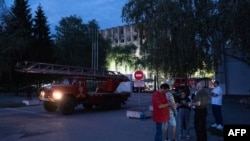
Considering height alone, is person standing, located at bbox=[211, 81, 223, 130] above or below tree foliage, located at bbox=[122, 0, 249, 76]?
below

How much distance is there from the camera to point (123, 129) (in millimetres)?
15320

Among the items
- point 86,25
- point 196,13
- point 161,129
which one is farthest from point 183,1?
point 86,25

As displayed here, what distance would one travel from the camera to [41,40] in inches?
2142

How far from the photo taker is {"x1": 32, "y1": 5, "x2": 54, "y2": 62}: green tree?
5228 centimetres

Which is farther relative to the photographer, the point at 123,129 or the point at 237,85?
the point at 237,85

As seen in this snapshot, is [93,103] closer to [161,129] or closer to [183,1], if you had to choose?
[183,1]

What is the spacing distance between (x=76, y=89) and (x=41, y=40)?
105 feet

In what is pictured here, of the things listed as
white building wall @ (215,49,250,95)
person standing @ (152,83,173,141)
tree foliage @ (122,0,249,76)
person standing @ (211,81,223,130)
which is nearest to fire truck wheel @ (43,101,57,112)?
tree foliage @ (122,0,249,76)

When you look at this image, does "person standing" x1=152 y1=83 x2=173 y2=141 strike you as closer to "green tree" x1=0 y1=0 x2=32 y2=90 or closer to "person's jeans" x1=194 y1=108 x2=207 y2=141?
"person's jeans" x1=194 y1=108 x2=207 y2=141

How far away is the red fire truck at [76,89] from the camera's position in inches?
914

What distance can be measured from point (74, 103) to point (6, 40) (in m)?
11.8

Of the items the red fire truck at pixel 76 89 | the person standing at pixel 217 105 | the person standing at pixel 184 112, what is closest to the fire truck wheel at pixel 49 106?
the red fire truck at pixel 76 89

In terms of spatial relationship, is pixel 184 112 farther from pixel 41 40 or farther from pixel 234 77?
pixel 41 40

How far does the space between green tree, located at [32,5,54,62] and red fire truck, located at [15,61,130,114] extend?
25039mm
